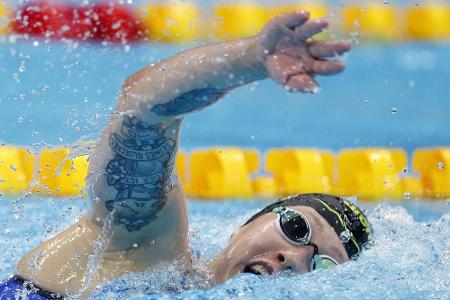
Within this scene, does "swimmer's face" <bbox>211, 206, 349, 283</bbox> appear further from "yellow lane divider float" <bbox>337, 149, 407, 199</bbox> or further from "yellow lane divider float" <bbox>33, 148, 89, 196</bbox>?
"yellow lane divider float" <bbox>337, 149, 407, 199</bbox>

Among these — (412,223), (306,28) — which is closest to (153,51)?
(412,223)

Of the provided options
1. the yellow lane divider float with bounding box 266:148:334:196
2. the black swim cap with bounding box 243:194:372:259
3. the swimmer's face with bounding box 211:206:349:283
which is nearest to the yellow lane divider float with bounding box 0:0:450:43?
the yellow lane divider float with bounding box 266:148:334:196

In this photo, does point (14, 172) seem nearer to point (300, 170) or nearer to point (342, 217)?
point (300, 170)

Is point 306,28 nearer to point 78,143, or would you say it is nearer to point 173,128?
point 173,128

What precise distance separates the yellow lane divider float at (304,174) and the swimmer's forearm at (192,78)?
6.53 ft

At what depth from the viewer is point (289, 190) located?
11.0ft

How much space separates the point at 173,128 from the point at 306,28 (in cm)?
41

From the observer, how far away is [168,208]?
1488 mm

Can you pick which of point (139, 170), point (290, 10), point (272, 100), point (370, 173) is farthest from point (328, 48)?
point (290, 10)

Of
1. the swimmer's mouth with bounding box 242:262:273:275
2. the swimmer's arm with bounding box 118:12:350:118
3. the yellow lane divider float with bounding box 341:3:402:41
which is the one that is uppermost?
the swimmer's arm with bounding box 118:12:350:118

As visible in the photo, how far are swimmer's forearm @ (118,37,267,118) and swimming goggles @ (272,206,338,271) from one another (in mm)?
408

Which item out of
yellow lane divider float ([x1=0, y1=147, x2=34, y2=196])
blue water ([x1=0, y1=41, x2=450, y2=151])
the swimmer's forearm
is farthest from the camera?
blue water ([x1=0, y1=41, x2=450, y2=151])

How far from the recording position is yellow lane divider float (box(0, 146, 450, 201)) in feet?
11.0

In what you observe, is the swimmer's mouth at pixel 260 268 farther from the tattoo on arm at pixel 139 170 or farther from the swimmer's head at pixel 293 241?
the tattoo on arm at pixel 139 170
